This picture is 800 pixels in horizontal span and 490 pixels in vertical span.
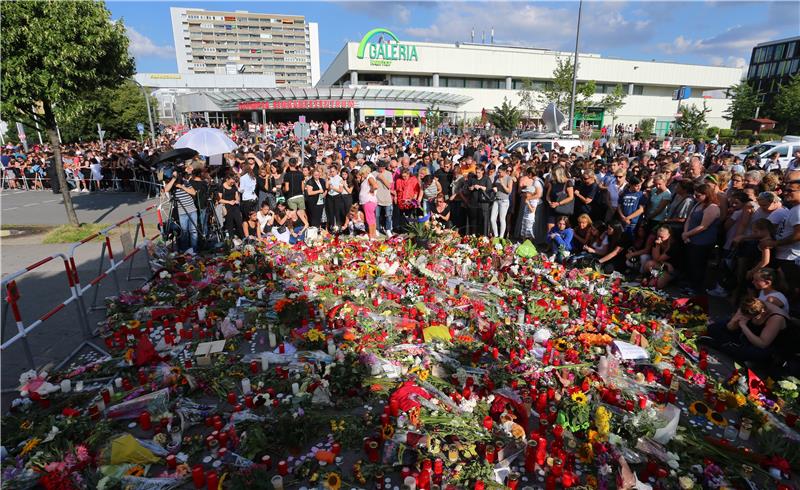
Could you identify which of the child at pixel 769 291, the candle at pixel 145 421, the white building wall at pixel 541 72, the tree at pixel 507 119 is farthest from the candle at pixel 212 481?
the white building wall at pixel 541 72

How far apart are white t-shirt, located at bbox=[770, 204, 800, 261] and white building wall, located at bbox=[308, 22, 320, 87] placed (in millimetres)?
140644

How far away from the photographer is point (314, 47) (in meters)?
135

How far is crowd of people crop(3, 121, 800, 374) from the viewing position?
560cm

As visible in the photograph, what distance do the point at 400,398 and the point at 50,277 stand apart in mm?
7374

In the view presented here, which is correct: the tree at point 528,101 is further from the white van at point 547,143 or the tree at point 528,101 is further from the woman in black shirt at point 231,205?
the woman in black shirt at point 231,205

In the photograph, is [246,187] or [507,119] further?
[507,119]

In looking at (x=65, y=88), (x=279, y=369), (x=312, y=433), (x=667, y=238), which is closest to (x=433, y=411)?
(x=312, y=433)

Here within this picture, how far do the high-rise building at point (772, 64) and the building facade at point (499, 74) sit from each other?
8.69m

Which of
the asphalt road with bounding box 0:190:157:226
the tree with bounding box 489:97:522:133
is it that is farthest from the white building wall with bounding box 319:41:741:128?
the asphalt road with bounding box 0:190:157:226

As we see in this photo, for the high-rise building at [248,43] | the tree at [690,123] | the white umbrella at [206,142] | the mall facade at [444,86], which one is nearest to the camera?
the white umbrella at [206,142]

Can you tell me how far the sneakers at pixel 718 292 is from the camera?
22.2ft

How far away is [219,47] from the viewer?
423 ft

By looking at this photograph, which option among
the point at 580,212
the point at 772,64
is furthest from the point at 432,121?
the point at 772,64

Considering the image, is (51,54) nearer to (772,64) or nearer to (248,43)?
(772,64)
